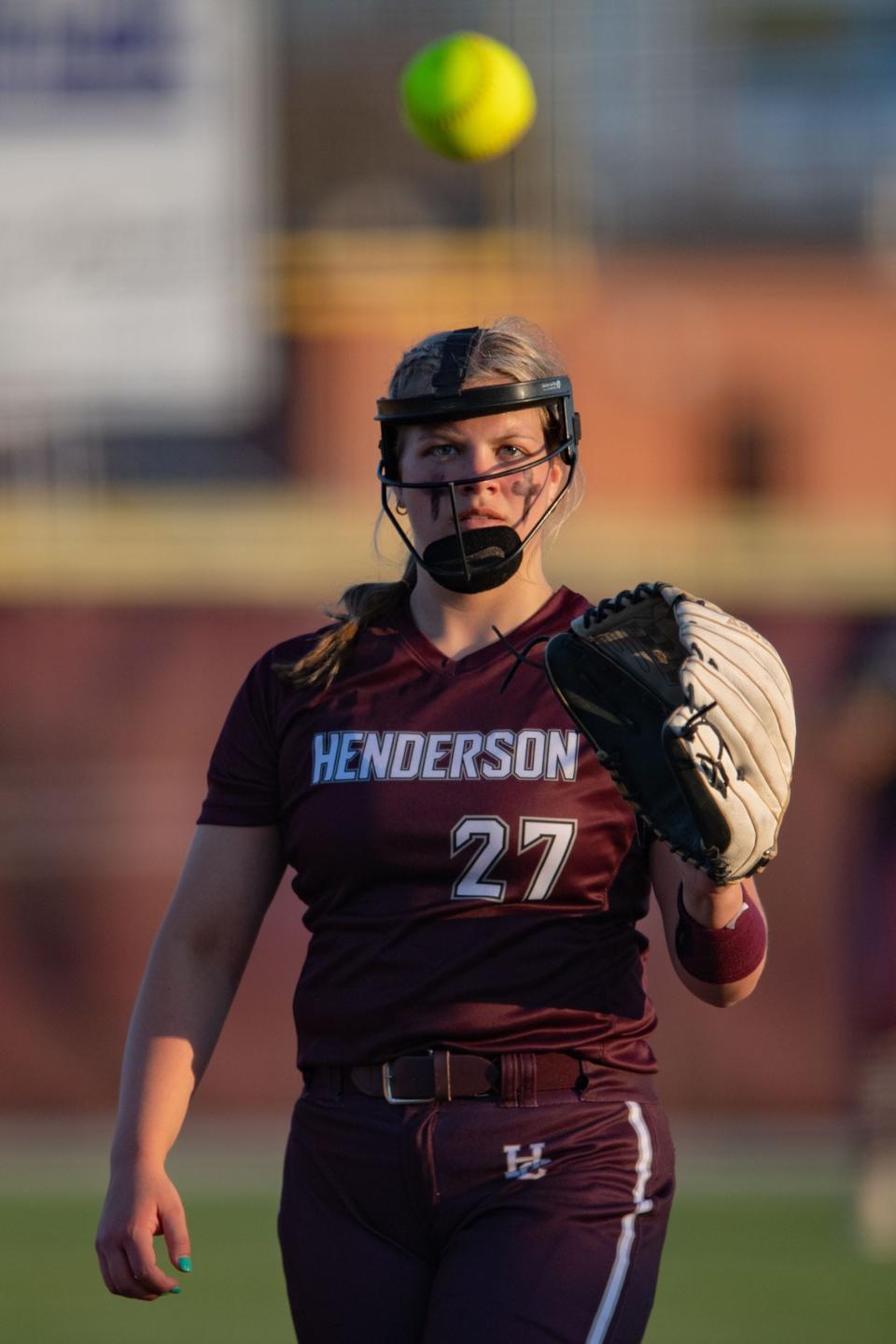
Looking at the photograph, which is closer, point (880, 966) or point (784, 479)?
point (880, 966)

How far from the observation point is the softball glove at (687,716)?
8.90 feet

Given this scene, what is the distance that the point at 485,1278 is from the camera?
9.00ft

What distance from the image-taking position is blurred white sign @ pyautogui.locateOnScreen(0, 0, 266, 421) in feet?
47.4

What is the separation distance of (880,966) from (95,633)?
4.48 metres

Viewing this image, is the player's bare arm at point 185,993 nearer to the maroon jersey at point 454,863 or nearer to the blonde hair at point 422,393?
the maroon jersey at point 454,863

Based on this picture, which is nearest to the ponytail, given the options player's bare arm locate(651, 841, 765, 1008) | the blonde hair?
the blonde hair

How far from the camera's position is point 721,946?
2871 mm

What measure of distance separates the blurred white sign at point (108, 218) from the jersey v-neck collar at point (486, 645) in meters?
11.6

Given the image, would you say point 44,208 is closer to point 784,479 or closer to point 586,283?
point 586,283

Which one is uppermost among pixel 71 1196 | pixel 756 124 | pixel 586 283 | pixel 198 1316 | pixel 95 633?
pixel 756 124

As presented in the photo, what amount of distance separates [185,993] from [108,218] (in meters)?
12.1

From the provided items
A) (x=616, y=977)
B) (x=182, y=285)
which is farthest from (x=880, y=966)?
(x=182, y=285)

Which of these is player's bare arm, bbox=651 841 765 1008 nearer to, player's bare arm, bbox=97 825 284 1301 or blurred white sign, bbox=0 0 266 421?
player's bare arm, bbox=97 825 284 1301

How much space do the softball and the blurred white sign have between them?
29.9 ft
